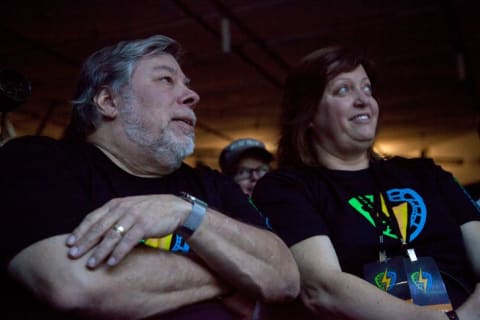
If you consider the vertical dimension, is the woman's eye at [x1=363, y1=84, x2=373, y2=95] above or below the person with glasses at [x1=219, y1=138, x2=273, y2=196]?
above

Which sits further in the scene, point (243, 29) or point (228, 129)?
point (228, 129)

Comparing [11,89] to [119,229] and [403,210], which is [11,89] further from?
[403,210]

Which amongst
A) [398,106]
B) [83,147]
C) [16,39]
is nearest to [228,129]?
[398,106]

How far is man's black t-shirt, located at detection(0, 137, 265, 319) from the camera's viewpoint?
1.23 m

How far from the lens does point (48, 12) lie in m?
4.92

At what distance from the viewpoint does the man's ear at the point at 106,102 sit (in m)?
1.85

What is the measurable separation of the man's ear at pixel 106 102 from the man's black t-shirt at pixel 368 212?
2.14 ft

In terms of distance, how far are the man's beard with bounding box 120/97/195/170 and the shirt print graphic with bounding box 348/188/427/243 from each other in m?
0.67

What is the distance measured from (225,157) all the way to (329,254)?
1826mm

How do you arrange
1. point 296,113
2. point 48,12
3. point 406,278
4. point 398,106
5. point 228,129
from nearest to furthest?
point 406,278 < point 296,113 < point 48,12 < point 398,106 < point 228,129

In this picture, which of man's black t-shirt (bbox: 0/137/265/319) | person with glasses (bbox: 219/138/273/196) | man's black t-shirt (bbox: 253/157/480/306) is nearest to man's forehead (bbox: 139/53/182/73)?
man's black t-shirt (bbox: 0/137/265/319)

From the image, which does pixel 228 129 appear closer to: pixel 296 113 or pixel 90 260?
pixel 296 113

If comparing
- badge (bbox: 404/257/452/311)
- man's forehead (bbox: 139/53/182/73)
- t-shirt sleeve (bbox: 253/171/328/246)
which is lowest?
badge (bbox: 404/257/452/311)

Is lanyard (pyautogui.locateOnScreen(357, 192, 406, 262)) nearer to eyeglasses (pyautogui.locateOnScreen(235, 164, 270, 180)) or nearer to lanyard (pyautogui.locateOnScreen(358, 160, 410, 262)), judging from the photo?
lanyard (pyautogui.locateOnScreen(358, 160, 410, 262))
